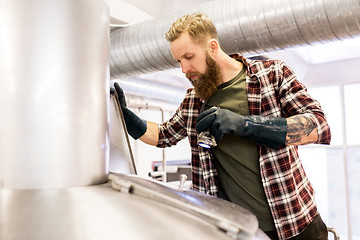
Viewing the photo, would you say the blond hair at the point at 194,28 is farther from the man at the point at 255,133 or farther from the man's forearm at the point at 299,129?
the man's forearm at the point at 299,129

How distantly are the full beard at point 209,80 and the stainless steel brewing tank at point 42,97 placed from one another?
0.51 m

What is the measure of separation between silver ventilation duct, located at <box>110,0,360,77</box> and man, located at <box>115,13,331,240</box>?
0.98 feet

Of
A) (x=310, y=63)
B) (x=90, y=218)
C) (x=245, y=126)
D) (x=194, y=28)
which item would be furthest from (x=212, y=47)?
(x=310, y=63)

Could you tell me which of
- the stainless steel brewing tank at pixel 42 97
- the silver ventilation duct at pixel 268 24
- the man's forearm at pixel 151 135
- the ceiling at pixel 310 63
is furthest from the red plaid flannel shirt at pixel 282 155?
the ceiling at pixel 310 63

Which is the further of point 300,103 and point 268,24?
point 268,24

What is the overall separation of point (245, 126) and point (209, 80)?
250 millimetres

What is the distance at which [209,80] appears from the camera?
1006mm

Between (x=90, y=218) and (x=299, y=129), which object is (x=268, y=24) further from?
(x=90, y=218)

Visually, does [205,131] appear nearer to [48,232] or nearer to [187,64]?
[187,64]

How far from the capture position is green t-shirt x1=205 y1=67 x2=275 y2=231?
0.98m

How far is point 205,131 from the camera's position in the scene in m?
0.86

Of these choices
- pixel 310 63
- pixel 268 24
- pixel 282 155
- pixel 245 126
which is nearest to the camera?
pixel 245 126

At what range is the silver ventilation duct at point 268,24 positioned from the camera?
1157 millimetres

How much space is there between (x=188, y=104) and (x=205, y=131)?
1.02 feet
